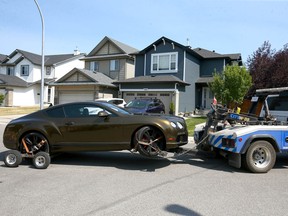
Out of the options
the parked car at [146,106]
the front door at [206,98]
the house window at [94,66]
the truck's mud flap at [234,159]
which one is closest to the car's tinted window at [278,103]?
the truck's mud flap at [234,159]

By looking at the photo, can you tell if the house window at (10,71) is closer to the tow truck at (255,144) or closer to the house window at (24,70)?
the house window at (24,70)

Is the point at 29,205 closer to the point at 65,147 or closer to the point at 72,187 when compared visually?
the point at 72,187

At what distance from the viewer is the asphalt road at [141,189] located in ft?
14.4

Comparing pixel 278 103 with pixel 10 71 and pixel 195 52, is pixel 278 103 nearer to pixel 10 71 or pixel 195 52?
pixel 195 52

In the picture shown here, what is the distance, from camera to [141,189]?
5375mm

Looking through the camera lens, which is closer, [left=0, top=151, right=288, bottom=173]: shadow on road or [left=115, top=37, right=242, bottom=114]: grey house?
[left=0, top=151, right=288, bottom=173]: shadow on road

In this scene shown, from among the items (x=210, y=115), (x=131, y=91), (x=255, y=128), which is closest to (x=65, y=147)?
(x=210, y=115)

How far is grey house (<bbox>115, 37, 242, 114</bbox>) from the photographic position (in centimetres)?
2523

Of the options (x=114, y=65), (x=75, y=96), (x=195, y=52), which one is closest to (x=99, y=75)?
(x=114, y=65)

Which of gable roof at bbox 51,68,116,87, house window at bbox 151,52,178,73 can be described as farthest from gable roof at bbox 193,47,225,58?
gable roof at bbox 51,68,116,87

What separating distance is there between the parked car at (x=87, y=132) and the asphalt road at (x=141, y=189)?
47 cm

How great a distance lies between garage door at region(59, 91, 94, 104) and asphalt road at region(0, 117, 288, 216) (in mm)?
21261

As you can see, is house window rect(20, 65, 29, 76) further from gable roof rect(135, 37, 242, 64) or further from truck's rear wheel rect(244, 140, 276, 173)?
truck's rear wheel rect(244, 140, 276, 173)

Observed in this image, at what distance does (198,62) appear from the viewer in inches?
1144
